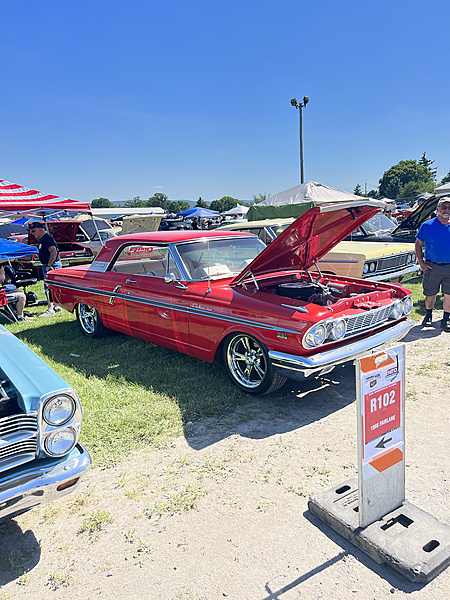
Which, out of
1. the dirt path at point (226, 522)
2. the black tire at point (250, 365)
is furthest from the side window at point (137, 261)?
the dirt path at point (226, 522)

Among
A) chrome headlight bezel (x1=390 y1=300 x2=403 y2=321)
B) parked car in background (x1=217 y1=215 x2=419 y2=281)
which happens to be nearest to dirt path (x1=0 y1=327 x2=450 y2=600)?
chrome headlight bezel (x1=390 y1=300 x2=403 y2=321)

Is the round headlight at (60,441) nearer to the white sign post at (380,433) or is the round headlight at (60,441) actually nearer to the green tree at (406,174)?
the white sign post at (380,433)

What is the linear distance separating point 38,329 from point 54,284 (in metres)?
0.90

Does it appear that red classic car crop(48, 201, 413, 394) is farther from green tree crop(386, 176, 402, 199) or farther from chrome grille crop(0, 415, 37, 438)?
green tree crop(386, 176, 402, 199)

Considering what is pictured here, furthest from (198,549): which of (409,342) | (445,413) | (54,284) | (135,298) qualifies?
(54,284)

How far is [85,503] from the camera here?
277cm

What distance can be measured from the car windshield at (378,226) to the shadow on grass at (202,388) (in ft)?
19.4

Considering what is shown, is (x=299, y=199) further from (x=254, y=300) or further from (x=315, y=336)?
(x=315, y=336)

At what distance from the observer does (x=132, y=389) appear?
4.26 m

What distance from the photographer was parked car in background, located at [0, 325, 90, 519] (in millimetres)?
2102

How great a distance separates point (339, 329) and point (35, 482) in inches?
101

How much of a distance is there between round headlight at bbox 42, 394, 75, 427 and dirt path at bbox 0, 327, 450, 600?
2.48 ft

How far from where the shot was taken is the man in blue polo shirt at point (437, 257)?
19.6ft

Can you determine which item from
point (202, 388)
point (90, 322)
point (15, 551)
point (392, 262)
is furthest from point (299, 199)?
point (15, 551)
